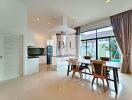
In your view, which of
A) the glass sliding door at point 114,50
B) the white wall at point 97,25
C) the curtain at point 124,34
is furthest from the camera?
the white wall at point 97,25

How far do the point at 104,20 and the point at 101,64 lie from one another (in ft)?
13.9

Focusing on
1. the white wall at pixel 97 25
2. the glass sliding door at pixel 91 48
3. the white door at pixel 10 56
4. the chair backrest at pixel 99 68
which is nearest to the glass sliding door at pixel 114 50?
the white wall at pixel 97 25

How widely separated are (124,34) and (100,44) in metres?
2.10

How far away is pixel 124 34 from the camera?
6.07m

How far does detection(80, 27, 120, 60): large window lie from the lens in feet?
23.4

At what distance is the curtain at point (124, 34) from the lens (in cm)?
587

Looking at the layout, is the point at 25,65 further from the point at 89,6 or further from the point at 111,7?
the point at 111,7

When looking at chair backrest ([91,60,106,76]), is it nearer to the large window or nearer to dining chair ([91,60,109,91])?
dining chair ([91,60,109,91])


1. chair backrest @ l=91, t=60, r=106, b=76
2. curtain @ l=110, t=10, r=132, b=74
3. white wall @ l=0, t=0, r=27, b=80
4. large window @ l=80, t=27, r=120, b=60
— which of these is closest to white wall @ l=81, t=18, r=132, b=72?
large window @ l=80, t=27, r=120, b=60

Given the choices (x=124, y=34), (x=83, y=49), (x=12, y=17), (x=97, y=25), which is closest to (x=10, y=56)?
(x=12, y=17)

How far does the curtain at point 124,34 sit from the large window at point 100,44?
0.66 meters

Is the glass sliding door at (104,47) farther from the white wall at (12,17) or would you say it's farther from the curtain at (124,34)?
the white wall at (12,17)

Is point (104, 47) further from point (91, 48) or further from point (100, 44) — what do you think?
point (91, 48)

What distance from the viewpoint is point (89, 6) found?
532 cm
